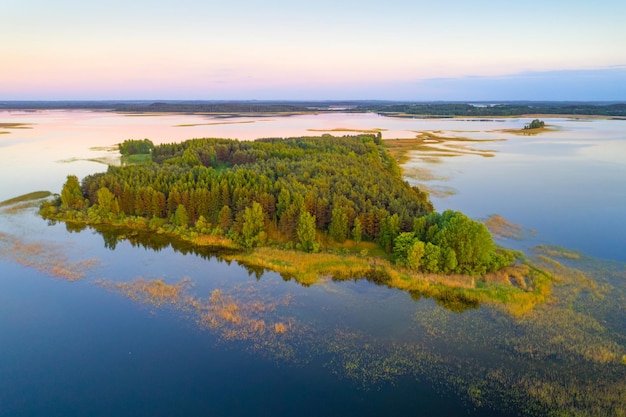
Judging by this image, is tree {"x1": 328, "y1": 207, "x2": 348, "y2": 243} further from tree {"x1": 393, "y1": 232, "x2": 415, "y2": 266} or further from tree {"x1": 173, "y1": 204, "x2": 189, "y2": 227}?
tree {"x1": 173, "y1": 204, "x2": 189, "y2": 227}

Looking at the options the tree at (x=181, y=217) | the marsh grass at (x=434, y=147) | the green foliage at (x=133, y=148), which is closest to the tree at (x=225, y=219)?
the tree at (x=181, y=217)

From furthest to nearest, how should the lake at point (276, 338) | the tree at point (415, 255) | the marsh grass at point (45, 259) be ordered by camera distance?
1. the marsh grass at point (45, 259)
2. the tree at point (415, 255)
3. the lake at point (276, 338)

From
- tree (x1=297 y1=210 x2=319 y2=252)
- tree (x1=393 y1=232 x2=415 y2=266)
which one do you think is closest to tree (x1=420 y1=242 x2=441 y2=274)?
tree (x1=393 y1=232 x2=415 y2=266)

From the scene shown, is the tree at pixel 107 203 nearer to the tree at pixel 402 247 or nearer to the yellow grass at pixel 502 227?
the tree at pixel 402 247

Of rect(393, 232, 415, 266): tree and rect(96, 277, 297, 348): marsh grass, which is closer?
rect(96, 277, 297, 348): marsh grass

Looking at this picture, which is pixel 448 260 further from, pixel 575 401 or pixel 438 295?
pixel 575 401

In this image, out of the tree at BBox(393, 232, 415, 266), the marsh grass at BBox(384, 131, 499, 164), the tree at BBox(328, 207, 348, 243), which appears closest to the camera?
the tree at BBox(393, 232, 415, 266)

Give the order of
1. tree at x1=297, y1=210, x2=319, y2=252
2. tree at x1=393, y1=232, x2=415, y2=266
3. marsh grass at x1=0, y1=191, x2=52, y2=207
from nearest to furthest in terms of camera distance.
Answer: tree at x1=393, y1=232, x2=415, y2=266 < tree at x1=297, y1=210, x2=319, y2=252 < marsh grass at x1=0, y1=191, x2=52, y2=207
